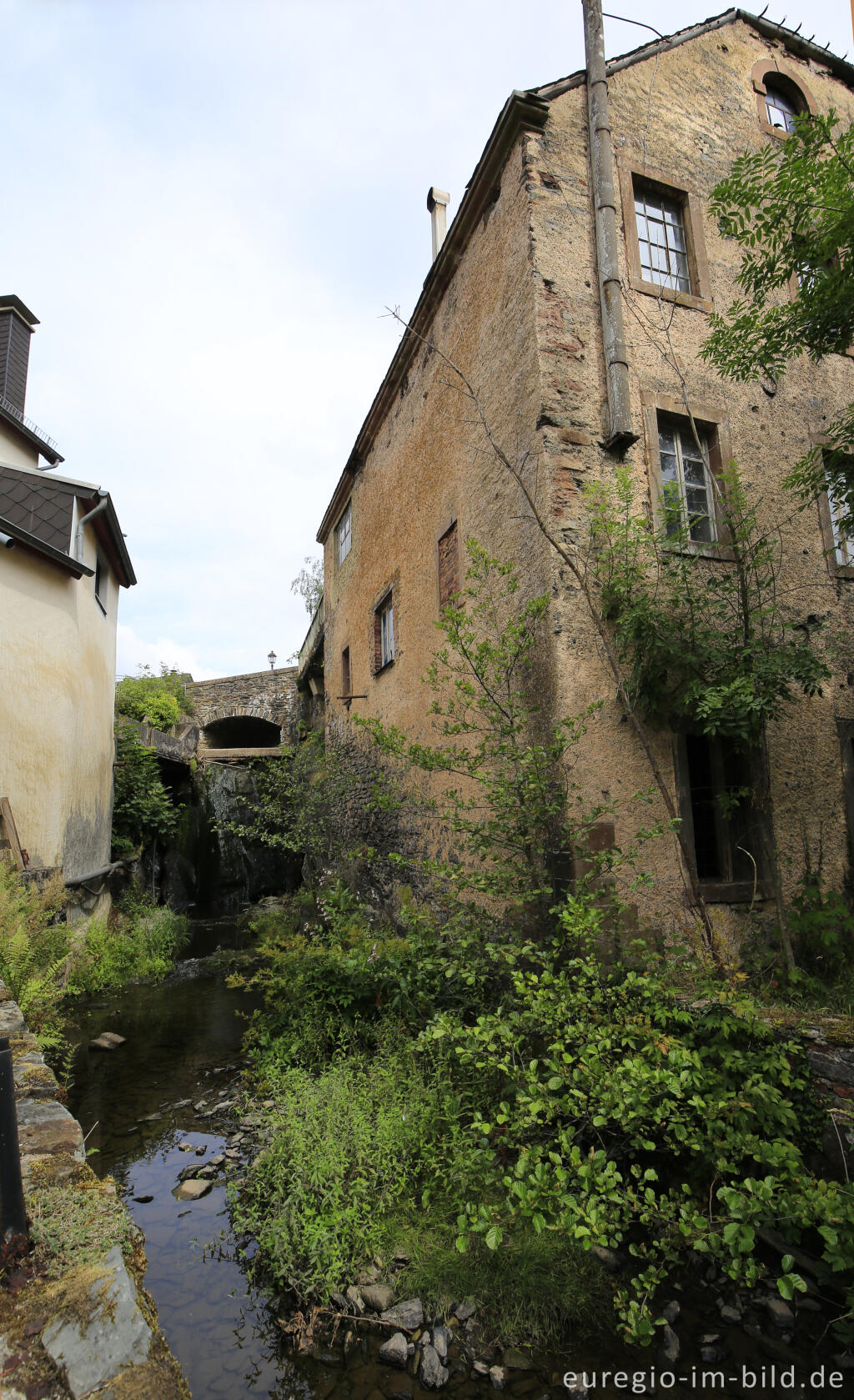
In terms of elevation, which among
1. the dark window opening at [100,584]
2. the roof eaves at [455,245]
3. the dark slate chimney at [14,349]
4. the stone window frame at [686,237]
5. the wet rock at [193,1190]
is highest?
the dark slate chimney at [14,349]

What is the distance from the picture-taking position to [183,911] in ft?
50.2

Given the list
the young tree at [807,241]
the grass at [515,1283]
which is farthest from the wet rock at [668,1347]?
the young tree at [807,241]

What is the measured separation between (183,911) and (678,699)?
1298 cm

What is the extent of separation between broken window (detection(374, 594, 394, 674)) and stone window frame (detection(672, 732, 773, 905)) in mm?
4758

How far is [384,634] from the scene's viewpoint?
10336 mm

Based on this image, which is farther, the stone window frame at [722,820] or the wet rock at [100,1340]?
the stone window frame at [722,820]

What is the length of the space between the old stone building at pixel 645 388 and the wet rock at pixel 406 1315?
9.02 feet

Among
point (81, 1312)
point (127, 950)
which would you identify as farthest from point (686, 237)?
point (127, 950)

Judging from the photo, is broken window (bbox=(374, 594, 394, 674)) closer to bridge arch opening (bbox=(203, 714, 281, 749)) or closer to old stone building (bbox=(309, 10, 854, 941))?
old stone building (bbox=(309, 10, 854, 941))

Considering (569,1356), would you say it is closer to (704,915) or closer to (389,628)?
(704,915)

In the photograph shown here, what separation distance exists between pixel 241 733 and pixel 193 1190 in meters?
20.0

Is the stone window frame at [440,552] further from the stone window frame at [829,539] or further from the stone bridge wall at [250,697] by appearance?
the stone bridge wall at [250,697]

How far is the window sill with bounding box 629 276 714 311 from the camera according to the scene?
6.14 meters

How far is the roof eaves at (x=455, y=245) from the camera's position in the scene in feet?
19.7
